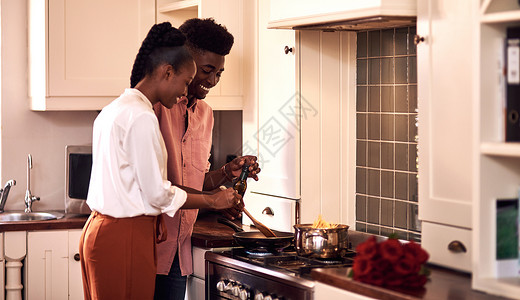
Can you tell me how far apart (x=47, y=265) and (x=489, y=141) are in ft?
7.67

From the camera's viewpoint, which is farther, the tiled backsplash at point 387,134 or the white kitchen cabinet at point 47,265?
the white kitchen cabinet at point 47,265

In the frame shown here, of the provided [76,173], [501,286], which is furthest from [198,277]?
[501,286]

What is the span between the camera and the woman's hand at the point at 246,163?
3.11 meters

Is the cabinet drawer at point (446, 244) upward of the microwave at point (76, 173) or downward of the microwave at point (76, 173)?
downward

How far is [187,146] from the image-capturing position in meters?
3.10

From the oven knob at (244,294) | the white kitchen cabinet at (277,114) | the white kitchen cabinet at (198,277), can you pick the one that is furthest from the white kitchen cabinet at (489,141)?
the white kitchen cabinet at (198,277)

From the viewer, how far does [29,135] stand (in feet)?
13.5

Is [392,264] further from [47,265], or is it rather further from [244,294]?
[47,265]

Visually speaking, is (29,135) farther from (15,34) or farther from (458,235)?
(458,235)

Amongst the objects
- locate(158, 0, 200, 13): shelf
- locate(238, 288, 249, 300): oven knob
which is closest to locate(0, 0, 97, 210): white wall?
locate(158, 0, 200, 13): shelf

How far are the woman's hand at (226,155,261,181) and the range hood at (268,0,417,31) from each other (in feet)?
1.74

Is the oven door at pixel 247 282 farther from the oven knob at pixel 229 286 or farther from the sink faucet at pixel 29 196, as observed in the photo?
the sink faucet at pixel 29 196

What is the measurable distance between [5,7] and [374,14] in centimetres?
226

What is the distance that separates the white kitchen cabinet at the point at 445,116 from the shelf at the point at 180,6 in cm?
148
